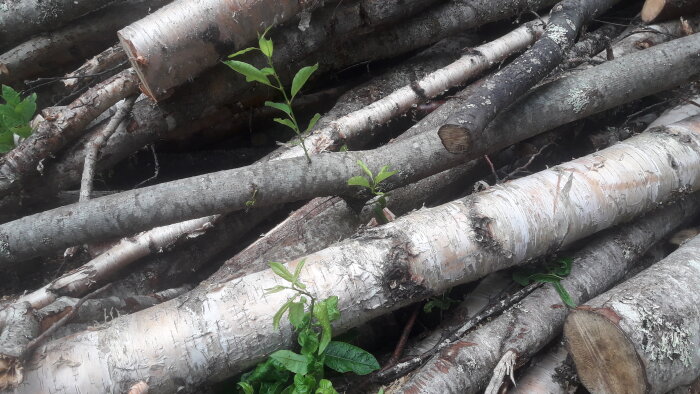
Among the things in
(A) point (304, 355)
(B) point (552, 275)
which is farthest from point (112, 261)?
(B) point (552, 275)

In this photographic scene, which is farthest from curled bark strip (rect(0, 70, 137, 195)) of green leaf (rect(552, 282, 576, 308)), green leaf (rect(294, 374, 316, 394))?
green leaf (rect(552, 282, 576, 308))

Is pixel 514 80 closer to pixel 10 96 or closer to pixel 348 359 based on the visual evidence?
pixel 348 359

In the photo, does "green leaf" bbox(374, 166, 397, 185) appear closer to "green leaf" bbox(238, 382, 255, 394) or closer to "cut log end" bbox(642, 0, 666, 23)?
"green leaf" bbox(238, 382, 255, 394)

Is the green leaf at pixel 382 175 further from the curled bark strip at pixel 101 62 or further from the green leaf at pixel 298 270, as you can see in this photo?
the curled bark strip at pixel 101 62

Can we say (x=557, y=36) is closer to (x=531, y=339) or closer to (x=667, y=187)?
(x=667, y=187)

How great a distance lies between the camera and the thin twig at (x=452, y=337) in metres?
2.04

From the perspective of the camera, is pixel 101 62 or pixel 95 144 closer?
pixel 95 144

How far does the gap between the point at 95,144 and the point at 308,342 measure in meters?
1.53

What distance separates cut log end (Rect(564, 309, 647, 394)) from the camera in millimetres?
1775

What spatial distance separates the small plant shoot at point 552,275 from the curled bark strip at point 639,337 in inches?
10.3

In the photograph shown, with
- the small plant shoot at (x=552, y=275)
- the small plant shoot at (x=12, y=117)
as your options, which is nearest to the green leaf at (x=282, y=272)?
the small plant shoot at (x=552, y=275)

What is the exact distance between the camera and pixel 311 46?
2965mm

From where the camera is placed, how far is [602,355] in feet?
6.03

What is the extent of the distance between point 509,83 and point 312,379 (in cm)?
145
